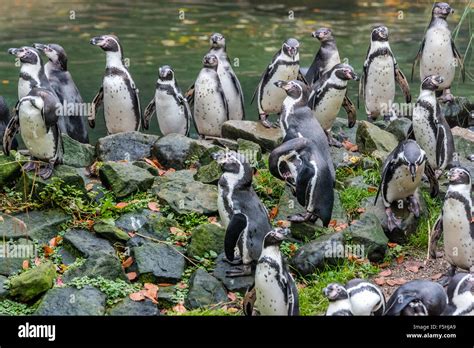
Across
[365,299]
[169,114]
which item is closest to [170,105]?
[169,114]

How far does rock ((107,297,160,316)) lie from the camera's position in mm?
7469

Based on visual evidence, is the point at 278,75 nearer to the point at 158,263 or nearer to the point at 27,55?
the point at 27,55

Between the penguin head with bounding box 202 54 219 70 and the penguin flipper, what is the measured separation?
318 centimetres

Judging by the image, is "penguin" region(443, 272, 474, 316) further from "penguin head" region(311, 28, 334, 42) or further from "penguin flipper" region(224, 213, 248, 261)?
"penguin head" region(311, 28, 334, 42)

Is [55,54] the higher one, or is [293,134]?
[55,54]

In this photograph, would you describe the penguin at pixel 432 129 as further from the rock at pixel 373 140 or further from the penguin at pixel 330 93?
the penguin at pixel 330 93

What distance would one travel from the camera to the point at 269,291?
7117 millimetres

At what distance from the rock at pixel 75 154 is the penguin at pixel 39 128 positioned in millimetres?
702

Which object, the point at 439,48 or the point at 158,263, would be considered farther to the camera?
the point at 439,48

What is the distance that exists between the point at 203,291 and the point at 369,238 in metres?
1.56

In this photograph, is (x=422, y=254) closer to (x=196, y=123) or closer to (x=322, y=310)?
(x=322, y=310)

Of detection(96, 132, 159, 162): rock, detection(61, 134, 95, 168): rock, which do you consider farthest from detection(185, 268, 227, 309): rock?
detection(96, 132, 159, 162): rock

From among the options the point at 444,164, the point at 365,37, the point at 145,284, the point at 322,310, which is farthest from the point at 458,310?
the point at 365,37

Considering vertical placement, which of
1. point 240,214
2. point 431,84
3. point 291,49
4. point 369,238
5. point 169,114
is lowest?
point 369,238
